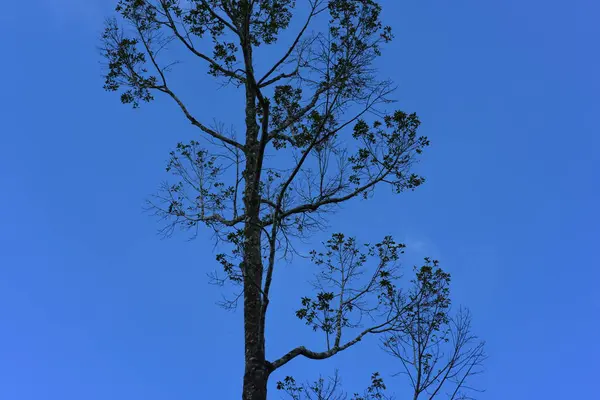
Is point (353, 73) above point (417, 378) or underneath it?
above

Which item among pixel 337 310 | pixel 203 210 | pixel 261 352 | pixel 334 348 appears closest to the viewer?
pixel 261 352

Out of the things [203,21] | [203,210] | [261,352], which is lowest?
[261,352]

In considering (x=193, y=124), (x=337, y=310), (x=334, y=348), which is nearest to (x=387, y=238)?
(x=337, y=310)

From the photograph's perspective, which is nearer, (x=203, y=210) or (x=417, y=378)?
(x=417, y=378)

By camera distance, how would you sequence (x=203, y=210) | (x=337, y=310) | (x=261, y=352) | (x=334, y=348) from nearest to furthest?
1. (x=261, y=352)
2. (x=334, y=348)
3. (x=337, y=310)
4. (x=203, y=210)

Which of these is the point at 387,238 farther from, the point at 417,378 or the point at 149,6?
the point at 149,6

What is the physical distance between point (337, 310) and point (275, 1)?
5.62 meters

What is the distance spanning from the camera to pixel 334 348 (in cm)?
838

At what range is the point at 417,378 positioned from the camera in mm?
9180

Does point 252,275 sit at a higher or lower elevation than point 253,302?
higher

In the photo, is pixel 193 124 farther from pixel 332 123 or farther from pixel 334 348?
pixel 334 348

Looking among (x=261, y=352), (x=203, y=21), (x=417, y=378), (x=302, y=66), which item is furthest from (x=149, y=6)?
(x=417, y=378)

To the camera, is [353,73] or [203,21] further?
[203,21]

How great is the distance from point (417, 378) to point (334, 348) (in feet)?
5.68
